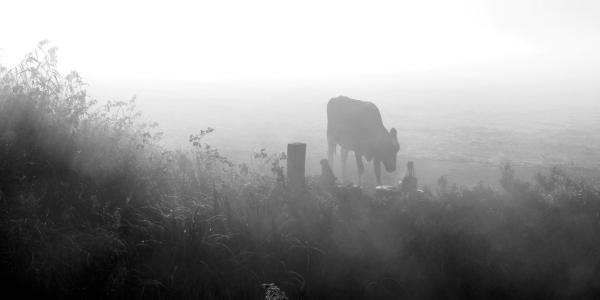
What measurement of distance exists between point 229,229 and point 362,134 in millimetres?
7302

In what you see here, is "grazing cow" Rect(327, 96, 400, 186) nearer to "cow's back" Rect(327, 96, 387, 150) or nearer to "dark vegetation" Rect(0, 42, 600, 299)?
"cow's back" Rect(327, 96, 387, 150)

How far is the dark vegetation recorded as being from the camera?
21.2 feet

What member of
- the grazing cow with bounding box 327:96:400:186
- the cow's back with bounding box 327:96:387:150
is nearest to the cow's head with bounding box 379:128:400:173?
the grazing cow with bounding box 327:96:400:186

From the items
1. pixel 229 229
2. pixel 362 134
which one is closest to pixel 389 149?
pixel 362 134

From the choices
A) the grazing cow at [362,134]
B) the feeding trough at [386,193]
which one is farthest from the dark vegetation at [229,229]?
the grazing cow at [362,134]

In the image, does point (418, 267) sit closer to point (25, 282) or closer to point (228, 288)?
Answer: point (228, 288)

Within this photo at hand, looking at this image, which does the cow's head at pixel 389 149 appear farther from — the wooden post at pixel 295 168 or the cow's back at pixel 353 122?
the wooden post at pixel 295 168

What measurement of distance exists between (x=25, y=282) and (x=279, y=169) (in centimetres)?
363

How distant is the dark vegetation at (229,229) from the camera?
6453 mm

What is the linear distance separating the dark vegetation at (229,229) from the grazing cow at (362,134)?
4618 millimetres

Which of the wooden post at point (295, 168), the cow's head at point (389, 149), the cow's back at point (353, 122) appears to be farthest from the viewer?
the cow's back at point (353, 122)

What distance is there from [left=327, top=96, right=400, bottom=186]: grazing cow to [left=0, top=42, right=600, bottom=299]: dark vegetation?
15.2ft

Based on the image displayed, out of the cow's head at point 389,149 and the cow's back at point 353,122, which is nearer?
the cow's head at point 389,149

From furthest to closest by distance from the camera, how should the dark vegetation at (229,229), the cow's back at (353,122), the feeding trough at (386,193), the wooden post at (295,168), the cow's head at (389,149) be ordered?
the cow's back at (353,122) → the cow's head at (389,149) → the feeding trough at (386,193) → the wooden post at (295,168) → the dark vegetation at (229,229)
